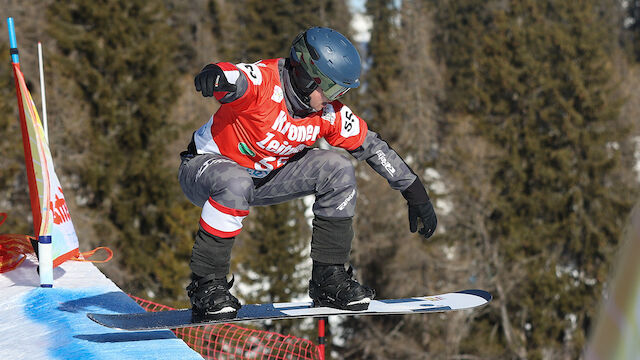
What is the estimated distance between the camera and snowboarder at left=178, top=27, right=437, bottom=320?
132 inches

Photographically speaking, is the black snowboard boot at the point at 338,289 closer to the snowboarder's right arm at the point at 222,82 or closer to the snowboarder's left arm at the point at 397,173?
the snowboarder's left arm at the point at 397,173

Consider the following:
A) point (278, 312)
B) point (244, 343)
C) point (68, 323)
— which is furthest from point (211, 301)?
point (244, 343)

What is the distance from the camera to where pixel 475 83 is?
38406mm

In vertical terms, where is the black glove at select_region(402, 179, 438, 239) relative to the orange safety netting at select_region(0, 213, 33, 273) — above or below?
above

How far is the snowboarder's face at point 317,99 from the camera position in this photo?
3444 millimetres

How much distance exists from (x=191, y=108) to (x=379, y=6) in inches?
618

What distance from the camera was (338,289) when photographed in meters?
3.76

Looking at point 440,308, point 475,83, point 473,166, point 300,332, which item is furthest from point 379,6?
point 440,308

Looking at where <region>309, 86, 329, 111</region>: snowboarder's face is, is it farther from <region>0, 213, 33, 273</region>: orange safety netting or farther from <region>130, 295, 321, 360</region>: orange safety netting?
<region>0, 213, 33, 273</region>: orange safety netting

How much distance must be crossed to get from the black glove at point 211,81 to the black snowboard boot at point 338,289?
1.22 meters

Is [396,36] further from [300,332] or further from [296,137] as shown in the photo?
[296,137]

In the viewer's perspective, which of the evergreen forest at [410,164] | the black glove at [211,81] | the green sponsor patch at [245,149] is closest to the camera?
the black glove at [211,81]

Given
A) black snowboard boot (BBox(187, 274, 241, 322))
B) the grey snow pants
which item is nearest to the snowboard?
black snowboard boot (BBox(187, 274, 241, 322))

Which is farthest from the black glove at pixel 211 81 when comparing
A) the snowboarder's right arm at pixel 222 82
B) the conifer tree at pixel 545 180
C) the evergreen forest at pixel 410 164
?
the conifer tree at pixel 545 180
